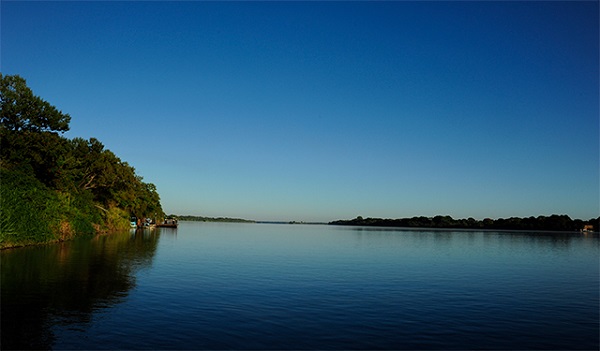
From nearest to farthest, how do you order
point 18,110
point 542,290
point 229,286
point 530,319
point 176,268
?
point 530,319 < point 229,286 < point 542,290 < point 176,268 < point 18,110

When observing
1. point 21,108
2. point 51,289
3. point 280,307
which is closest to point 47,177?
point 21,108

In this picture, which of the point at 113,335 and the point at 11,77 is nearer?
the point at 113,335

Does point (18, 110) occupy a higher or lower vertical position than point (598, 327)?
higher

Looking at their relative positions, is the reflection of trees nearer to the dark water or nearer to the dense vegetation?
the dark water

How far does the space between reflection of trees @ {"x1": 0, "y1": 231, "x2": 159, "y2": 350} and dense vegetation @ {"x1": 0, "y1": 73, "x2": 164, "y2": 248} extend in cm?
687

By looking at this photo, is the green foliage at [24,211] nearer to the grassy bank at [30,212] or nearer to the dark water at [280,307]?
the grassy bank at [30,212]

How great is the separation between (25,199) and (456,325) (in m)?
45.4

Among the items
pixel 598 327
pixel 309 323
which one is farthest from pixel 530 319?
pixel 309 323

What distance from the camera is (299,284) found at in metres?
29.0

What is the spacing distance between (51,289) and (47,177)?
49291 mm

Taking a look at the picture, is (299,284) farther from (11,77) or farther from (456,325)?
(11,77)

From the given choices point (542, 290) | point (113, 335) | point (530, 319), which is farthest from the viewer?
point (542, 290)

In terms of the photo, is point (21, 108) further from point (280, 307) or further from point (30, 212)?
point (280, 307)

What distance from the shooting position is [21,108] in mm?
68312
